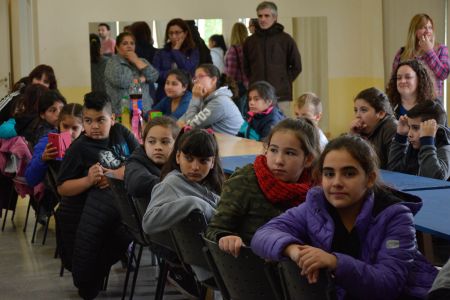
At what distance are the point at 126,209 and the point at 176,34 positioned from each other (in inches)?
213

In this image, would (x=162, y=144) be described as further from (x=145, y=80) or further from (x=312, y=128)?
(x=145, y=80)

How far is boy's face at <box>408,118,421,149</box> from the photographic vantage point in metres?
4.59

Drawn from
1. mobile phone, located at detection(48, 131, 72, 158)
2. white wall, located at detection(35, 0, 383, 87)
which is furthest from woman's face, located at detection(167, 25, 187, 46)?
mobile phone, located at detection(48, 131, 72, 158)

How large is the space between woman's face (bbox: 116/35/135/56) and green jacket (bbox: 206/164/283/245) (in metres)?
5.89

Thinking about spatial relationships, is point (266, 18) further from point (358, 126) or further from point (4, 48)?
point (4, 48)

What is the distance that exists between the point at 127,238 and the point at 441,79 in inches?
152

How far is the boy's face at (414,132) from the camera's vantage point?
4590 millimetres

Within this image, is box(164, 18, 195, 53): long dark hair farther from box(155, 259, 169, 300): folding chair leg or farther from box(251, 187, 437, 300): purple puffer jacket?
box(251, 187, 437, 300): purple puffer jacket

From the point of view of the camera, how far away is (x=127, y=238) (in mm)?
4633

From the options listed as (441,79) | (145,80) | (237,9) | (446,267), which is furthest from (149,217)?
(237,9)

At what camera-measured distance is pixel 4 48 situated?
12742mm

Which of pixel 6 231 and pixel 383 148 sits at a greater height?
pixel 383 148

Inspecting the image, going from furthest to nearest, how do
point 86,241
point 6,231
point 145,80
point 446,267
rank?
point 145,80 < point 6,231 < point 86,241 < point 446,267

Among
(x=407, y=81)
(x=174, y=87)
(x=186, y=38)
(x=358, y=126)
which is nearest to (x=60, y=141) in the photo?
(x=358, y=126)
